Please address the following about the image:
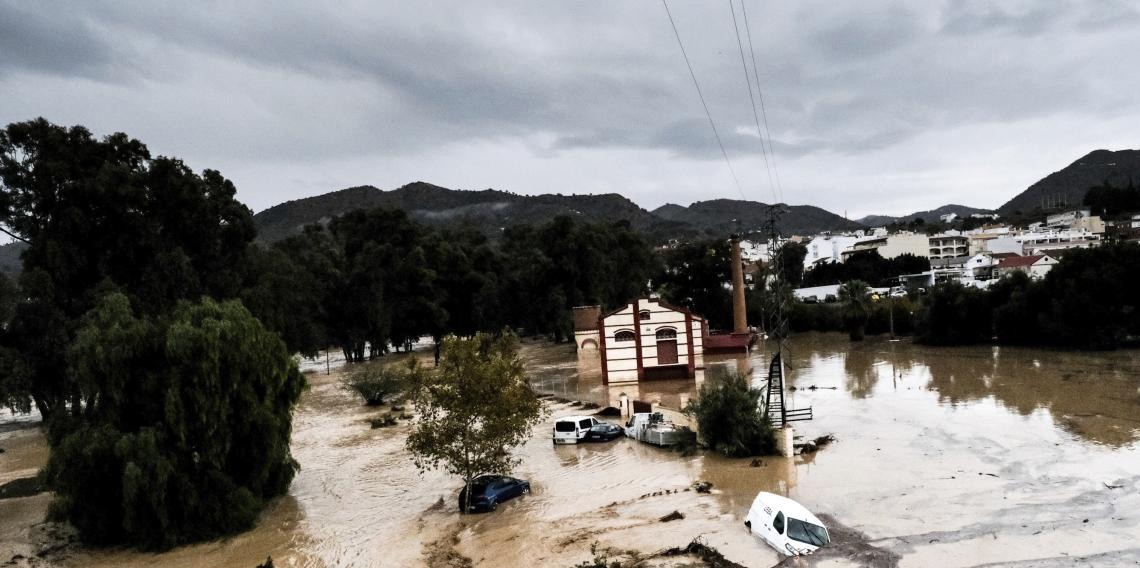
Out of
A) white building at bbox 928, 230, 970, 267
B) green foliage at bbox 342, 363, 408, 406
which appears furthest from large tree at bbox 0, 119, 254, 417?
white building at bbox 928, 230, 970, 267

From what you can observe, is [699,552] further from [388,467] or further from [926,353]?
[926,353]

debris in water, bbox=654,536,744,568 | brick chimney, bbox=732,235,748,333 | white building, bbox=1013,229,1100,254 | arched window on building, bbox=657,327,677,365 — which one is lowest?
debris in water, bbox=654,536,744,568

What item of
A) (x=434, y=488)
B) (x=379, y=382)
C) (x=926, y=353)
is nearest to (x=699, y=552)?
(x=434, y=488)

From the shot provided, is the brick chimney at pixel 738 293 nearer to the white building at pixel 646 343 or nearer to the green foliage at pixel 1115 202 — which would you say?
the white building at pixel 646 343

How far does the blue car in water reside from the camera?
19.7 m

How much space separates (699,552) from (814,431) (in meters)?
14.2

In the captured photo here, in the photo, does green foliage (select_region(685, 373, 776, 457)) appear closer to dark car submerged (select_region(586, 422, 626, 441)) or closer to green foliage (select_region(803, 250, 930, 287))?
dark car submerged (select_region(586, 422, 626, 441))

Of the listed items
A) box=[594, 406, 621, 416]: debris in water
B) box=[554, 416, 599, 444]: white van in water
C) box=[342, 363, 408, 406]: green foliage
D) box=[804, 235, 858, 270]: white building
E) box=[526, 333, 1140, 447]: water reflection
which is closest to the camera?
box=[554, 416, 599, 444]: white van in water

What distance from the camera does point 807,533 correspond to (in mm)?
13883

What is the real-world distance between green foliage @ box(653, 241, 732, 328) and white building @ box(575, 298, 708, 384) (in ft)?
124

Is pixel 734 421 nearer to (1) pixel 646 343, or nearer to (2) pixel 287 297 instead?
(1) pixel 646 343

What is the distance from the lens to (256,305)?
40688mm

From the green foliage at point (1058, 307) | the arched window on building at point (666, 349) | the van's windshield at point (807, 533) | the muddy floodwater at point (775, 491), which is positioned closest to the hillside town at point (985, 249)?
the green foliage at point (1058, 307)

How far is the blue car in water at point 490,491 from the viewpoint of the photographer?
774 inches
